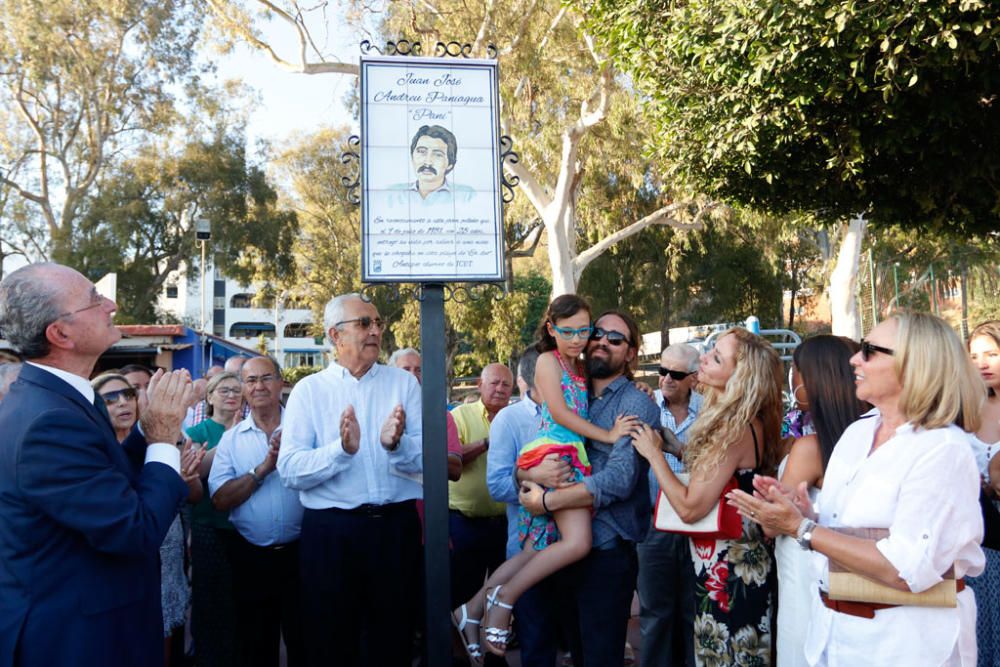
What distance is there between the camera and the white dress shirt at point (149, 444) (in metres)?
2.50

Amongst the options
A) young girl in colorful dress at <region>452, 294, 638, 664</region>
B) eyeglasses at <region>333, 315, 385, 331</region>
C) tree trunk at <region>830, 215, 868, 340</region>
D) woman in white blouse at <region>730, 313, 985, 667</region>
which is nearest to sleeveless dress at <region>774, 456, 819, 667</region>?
woman in white blouse at <region>730, 313, 985, 667</region>

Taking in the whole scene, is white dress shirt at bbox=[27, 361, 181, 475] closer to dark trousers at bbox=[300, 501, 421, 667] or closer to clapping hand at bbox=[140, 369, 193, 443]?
clapping hand at bbox=[140, 369, 193, 443]

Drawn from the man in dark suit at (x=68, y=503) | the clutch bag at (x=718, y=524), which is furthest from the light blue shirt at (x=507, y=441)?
the man in dark suit at (x=68, y=503)

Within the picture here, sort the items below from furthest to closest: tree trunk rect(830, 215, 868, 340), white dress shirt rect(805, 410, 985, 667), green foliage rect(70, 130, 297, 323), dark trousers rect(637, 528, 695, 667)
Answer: green foliage rect(70, 130, 297, 323), tree trunk rect(830, 215, 868, 340), dark trousers rect(637, 528, 695, 667), white dress shirt rect(805, 410, 985, 667)

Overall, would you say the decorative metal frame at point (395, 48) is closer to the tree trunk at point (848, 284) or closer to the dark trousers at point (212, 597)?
the dark trousers at point (212, 597)

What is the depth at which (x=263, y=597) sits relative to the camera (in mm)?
4242

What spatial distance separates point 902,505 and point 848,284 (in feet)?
59.4

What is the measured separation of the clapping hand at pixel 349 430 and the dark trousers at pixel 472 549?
6.51 ft

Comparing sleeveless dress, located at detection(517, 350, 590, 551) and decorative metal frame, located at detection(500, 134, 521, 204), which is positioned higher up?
decorative metal frame, located at detection(500, 134, 521, 204)

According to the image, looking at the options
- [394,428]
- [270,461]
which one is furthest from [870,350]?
[270,461]

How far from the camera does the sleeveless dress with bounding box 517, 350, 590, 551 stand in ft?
11.5

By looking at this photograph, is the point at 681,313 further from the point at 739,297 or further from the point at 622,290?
the point at 622,290

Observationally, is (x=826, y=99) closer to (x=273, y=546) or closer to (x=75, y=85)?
(x=273, y=546)

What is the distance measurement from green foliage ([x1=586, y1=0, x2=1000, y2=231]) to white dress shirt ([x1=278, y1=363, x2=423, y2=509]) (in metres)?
4.03
